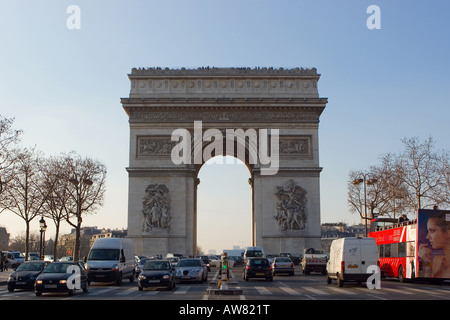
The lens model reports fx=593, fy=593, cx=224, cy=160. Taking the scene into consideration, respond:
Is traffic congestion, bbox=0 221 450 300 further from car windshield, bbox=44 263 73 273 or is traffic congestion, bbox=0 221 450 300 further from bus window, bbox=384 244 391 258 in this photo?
bus window, bbox=384 244 391 258

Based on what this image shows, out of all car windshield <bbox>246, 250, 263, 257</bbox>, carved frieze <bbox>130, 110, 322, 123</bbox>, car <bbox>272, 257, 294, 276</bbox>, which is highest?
carved frieze <bbox>130, 110, 322, 123</bbox>

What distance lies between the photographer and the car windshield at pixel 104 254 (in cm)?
3000

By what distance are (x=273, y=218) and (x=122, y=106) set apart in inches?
665

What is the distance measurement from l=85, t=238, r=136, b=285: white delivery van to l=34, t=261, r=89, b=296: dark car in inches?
193

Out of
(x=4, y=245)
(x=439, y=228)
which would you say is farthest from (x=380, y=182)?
(x=4, y=245)

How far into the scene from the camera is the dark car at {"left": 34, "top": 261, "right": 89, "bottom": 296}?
2206 centimetres

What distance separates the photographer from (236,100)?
52.8 metres

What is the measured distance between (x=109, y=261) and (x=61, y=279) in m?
7.44

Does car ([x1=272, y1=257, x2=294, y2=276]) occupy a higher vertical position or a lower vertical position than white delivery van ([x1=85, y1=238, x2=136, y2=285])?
lower

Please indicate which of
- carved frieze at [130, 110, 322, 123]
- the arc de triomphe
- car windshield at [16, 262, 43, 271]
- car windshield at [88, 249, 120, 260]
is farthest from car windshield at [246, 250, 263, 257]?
car windshield at [16, 262, 43, 271]

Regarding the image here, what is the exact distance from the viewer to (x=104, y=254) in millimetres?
30172

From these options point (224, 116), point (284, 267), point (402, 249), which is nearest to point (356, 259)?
point (402, 249)

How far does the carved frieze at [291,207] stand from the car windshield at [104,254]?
78.6ft

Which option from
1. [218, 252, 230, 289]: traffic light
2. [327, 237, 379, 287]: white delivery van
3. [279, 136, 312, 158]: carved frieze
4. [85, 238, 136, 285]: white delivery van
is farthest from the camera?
[279, 136, 312, 158]: carved frieze
